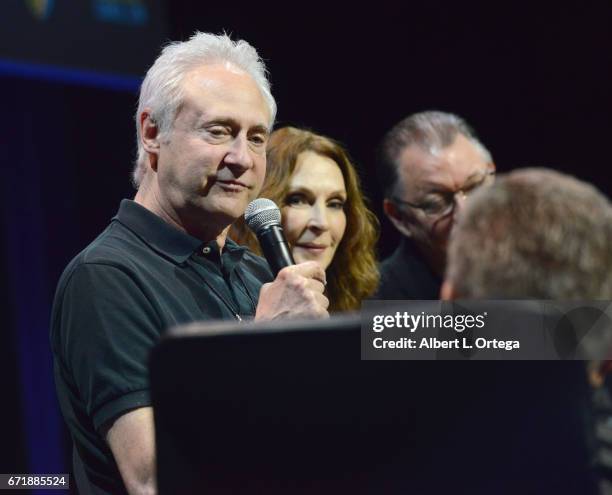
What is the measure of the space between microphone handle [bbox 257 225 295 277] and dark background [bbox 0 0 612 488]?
191cm

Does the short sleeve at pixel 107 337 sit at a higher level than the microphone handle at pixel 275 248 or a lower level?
lower

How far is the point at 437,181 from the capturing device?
270 cm

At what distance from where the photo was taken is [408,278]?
2.66 metres

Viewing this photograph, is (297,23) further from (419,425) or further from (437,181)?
(419,425)

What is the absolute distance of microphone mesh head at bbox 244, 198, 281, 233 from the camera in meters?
1.72

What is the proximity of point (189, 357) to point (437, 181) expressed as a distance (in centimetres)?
198

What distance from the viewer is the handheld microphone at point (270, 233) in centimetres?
163

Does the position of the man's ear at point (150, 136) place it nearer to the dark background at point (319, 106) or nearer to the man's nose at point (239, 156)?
the man's nose at point (239, 156)

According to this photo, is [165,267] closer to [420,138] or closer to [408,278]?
[408,278]

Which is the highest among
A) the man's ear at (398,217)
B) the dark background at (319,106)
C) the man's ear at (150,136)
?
the dark background at (319,106)

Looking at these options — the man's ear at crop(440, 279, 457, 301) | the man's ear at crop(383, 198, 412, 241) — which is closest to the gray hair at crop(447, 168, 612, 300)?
the man's ear at crop(440, 279, 457, 301)

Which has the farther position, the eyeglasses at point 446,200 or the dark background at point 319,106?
the dark background at point 319,106

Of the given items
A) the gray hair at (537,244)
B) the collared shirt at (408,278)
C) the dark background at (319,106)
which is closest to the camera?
the gray hair at (537,244)

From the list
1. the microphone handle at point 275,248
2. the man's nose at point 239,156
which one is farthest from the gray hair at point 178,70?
the microphone handle at point 275,248
